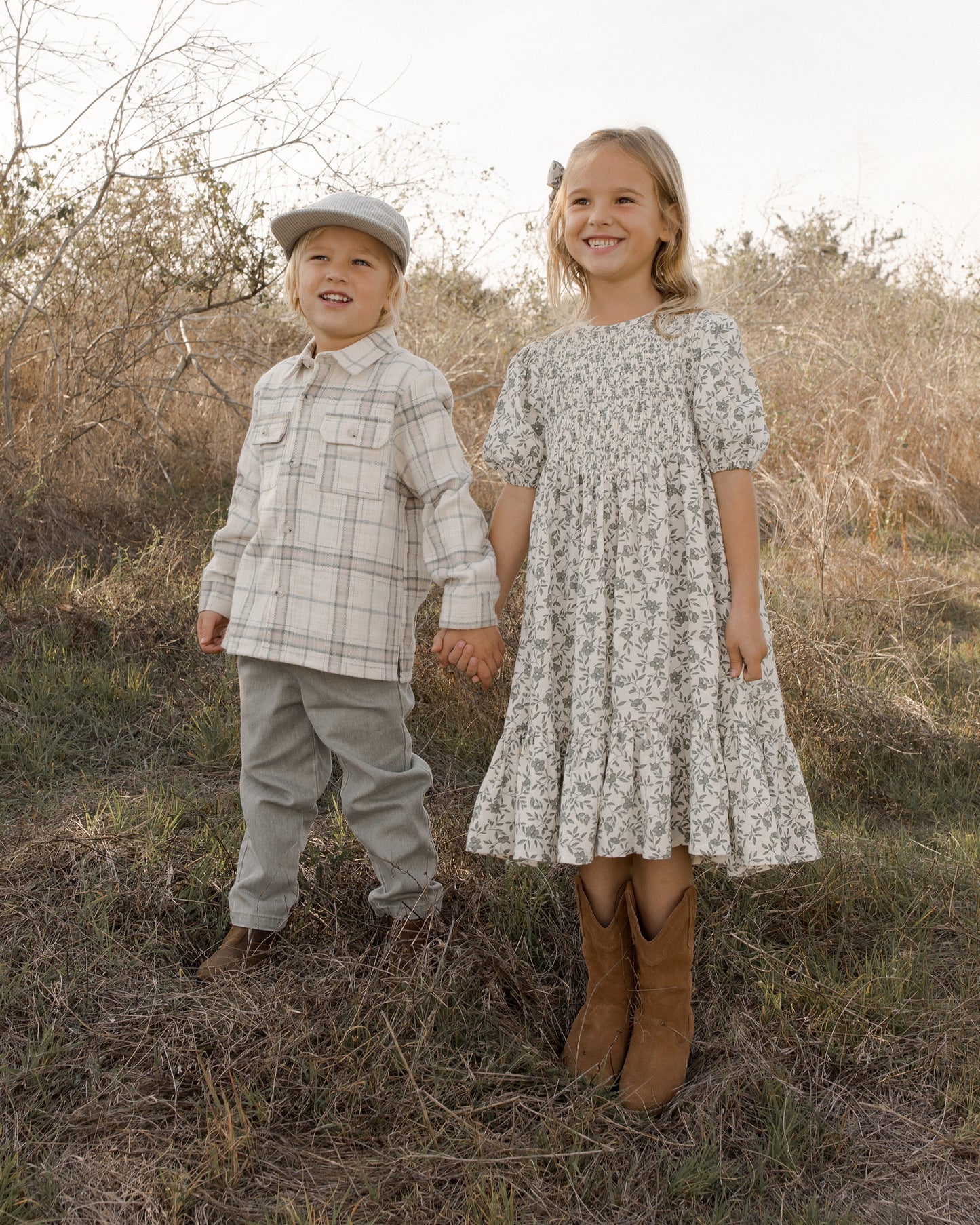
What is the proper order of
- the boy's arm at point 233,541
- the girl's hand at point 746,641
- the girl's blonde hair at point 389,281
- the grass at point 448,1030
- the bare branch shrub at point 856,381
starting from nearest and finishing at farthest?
the grass at point 448,1030, the girl's hand at point 746,641, the girl's blonde hair at point 389,281, the boy's arm at point 233,541, the bare branch shrub at point 856,381

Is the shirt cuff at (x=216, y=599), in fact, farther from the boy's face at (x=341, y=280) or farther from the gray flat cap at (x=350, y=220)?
the gray flat cap at (x=350, y=220)

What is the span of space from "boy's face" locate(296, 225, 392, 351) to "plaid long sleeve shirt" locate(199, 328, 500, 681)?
51 millimetres

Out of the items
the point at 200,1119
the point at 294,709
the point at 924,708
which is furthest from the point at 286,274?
the point at 924,708

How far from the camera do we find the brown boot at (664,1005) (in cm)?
181

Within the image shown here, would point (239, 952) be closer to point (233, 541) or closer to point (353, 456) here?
point (233, 541)

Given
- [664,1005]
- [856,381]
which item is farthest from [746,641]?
[856,381]

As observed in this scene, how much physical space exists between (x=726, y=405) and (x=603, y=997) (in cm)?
109

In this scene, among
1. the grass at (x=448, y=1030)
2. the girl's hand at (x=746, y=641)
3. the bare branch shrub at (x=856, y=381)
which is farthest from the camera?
the bare branch shrub at (x=856, y=381)

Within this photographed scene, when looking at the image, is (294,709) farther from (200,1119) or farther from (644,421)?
(644,421)

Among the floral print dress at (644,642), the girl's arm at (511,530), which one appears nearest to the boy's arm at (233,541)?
the girl's arm at (511,530)

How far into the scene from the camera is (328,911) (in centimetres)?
220

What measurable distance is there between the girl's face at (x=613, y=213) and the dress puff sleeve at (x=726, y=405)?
0.20m

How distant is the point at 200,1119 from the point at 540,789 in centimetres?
76

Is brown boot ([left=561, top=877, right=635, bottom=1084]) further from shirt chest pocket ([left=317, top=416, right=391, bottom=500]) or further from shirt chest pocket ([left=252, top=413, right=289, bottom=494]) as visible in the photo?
shirt chest pocket ([left=252, top=413, right=289, bottom=494])
